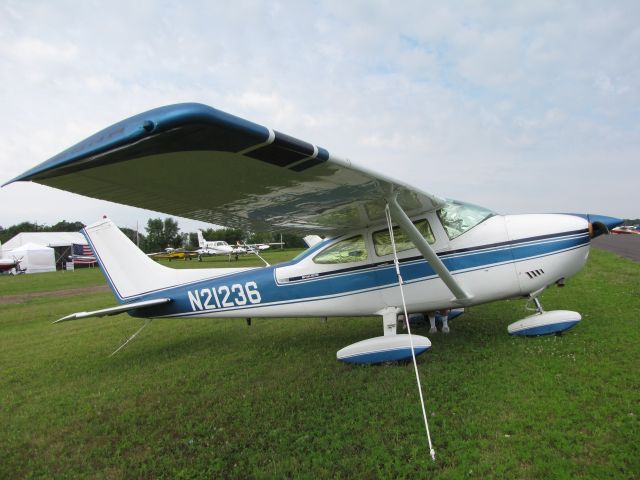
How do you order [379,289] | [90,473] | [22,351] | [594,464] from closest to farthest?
[594,464] → [90,473] → [379,289] → [22,351]

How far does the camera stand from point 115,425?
4059 mm

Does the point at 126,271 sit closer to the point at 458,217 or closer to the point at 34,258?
the point at 458,217

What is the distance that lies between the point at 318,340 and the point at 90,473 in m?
4.11

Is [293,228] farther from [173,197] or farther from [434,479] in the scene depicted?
[434,479]

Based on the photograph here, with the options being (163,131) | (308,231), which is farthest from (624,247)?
(163,131)

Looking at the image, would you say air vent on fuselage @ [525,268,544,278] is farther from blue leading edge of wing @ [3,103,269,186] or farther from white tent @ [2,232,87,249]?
white tent @ [2,232,87,249]

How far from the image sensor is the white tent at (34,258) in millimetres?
43094

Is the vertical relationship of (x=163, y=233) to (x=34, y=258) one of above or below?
above

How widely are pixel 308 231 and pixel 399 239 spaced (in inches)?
56.3

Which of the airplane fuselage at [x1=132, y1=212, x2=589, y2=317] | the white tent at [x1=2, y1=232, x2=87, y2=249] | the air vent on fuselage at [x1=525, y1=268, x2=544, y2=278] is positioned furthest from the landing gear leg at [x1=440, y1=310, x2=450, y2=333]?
the white tent at [x1=2, y1=232, x2=87, y2=249]

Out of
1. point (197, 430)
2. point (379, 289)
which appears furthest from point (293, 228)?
point (197, 430)

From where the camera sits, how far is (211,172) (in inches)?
113

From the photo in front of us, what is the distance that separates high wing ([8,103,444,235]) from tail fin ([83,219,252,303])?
2.61 m

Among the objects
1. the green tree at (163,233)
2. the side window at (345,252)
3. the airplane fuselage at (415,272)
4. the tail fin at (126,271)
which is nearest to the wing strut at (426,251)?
the airplane fuselage at (415,272)
